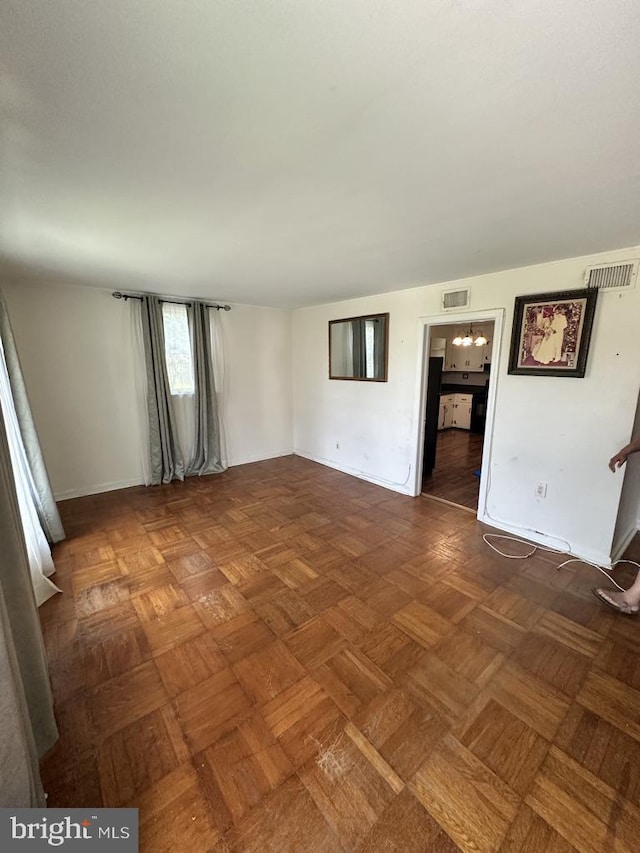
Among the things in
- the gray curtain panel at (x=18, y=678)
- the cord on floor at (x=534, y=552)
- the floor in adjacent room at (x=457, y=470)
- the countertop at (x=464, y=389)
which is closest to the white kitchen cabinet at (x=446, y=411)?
the countertop at (x=464, y=389)

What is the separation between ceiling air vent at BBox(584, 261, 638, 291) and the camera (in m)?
2.21

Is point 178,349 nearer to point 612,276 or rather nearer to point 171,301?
point 171,301

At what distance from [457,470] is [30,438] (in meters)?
4.83

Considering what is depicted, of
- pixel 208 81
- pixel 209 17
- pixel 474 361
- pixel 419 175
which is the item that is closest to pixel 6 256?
pixel 208 81

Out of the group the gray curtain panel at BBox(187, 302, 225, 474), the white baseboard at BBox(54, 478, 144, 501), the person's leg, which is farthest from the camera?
the gray curtain panel at BBox(187, 302, 225, 474)

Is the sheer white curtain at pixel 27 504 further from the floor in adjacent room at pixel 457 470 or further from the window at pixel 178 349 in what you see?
the floor in adjacent room at pixel 457 470

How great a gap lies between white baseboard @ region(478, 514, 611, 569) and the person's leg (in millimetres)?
475

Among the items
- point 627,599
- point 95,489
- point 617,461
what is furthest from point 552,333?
point 95,489

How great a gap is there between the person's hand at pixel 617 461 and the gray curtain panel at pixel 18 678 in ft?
10.5

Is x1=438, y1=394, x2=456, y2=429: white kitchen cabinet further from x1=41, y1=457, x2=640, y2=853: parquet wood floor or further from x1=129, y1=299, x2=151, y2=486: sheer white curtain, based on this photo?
x1=129, y1=299, x2=151, y2=486: sheer white curtain

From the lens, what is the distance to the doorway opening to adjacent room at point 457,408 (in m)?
3.15

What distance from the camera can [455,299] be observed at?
3.17 meters

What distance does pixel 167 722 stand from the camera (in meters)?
1.40

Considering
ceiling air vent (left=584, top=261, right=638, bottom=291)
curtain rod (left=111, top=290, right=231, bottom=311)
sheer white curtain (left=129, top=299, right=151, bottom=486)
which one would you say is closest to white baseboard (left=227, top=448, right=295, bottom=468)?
sheer white curtain (left=129, top=299, right=151, bottom=486)
